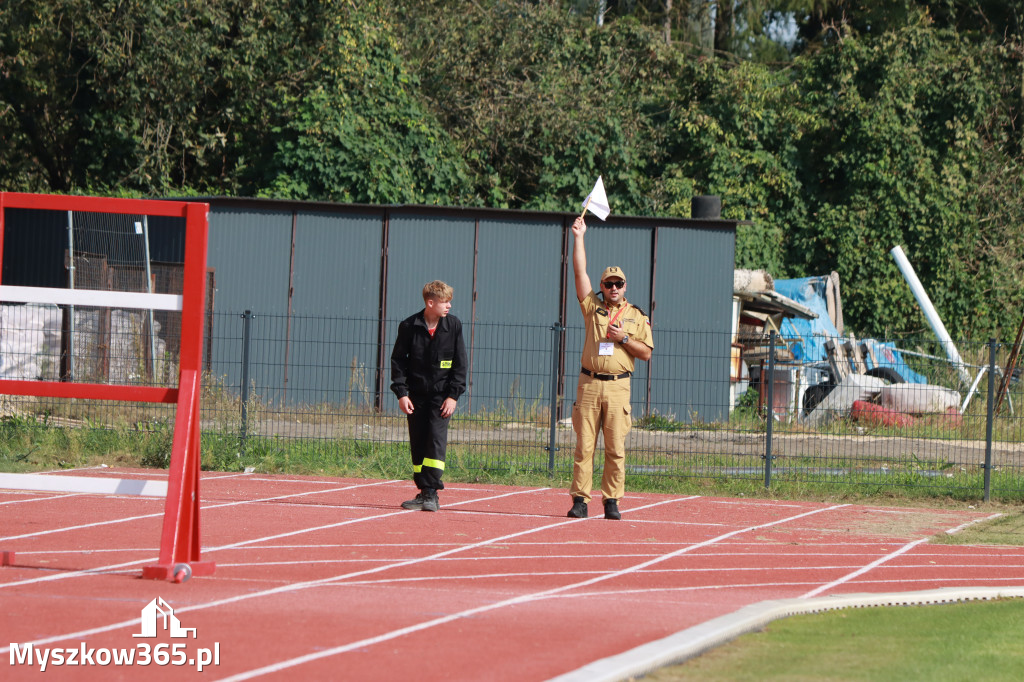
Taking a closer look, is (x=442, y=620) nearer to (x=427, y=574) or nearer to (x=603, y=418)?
(x=427, y=574)

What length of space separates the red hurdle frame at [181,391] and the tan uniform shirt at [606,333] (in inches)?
142

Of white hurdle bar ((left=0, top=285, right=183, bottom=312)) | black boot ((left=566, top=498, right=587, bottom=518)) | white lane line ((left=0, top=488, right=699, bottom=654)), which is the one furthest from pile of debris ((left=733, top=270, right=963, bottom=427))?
white hurdle bar ((left=0, top=285, right=183, bottom=312))

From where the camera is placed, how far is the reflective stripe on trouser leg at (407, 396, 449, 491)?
9.86 m

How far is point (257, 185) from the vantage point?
87.8ft

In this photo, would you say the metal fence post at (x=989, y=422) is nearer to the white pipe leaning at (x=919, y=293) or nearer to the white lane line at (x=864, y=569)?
the white lane line at (x=864, y=569)

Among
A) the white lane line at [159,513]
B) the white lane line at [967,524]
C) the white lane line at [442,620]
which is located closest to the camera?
the white lane line at [442,620]

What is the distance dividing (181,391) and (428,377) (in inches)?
130

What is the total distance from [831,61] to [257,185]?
14826 millimetres

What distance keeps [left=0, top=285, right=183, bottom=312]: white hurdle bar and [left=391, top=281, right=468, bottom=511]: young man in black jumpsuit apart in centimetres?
333

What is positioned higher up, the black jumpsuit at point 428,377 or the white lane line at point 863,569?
the black jumpsuit at point 428,377

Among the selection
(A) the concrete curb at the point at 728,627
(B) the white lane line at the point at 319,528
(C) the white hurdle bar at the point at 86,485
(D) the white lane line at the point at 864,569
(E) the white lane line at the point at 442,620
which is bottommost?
(B) the white lane line at the point at 319,528

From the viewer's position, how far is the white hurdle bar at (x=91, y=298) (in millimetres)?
→ 6598

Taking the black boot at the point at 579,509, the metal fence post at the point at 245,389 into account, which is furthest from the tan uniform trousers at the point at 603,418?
the metal fence post at the point at 245,389

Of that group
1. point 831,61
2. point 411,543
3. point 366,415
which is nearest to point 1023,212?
point 831,61
